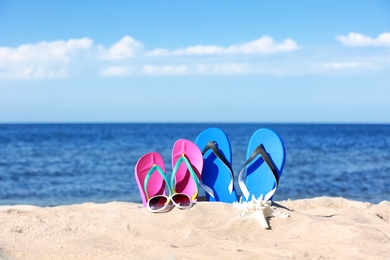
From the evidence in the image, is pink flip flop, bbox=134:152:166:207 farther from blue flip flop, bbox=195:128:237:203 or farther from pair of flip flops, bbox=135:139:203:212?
blue flip flop, bbox=195:128:237:203

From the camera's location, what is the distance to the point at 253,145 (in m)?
4.59

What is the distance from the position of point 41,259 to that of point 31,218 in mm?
1045

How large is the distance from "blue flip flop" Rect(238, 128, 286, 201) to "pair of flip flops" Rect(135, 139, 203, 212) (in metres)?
0.44

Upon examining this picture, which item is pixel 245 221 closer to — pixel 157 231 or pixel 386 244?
pixel 157 231

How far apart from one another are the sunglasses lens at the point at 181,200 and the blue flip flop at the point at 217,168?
1.64ft

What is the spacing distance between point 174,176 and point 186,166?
0.20 metres

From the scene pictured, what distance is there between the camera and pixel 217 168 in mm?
4641

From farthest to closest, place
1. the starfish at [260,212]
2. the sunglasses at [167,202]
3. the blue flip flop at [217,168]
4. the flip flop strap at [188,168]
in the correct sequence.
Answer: the blue flip flop at [217,168] → the flip flop strap at [188,168] → the sunglasses at [167,202] → the starfish at [260,212]

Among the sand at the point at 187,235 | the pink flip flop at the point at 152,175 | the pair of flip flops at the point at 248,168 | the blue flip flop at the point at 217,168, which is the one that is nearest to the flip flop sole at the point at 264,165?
the pair of flip flops at the point at 248,168

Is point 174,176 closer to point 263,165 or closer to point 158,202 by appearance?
point 158,202

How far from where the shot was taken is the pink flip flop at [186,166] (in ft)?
14.3

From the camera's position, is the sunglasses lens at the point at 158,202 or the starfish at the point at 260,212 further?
the sunglasses lens at the point at 158,202

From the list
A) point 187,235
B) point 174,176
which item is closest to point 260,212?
point 187,235

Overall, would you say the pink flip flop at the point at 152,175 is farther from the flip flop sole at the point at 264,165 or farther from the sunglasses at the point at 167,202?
the flip flop sole at the point at 264,165
